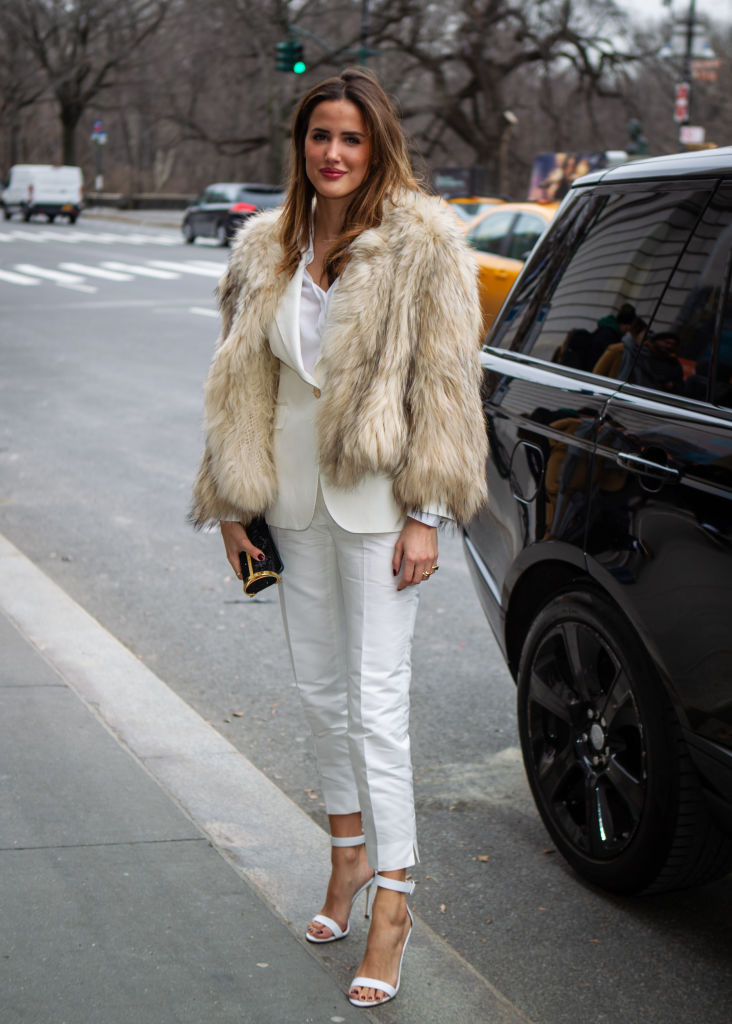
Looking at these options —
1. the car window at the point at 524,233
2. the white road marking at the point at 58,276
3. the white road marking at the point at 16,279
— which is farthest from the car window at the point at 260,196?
the car window at the point at 524,233

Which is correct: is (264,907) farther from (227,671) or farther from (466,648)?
(466,648)

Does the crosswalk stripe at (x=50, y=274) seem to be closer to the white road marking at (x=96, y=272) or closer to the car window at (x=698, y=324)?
the white road marking at (x=96, y=272)

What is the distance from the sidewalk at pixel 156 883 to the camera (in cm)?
264

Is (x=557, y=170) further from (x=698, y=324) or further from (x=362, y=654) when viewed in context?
(x=362, y=654)

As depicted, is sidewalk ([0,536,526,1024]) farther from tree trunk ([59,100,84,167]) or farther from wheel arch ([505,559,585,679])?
tree trunk ([59,100,84,167])

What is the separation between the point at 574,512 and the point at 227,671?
2.18 m

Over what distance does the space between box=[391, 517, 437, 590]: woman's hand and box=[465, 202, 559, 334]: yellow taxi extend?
11.1 metres

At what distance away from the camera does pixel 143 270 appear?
87.2 ft

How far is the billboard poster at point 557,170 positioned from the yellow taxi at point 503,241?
1451cm

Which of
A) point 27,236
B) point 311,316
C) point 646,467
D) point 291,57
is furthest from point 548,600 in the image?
point 27,236

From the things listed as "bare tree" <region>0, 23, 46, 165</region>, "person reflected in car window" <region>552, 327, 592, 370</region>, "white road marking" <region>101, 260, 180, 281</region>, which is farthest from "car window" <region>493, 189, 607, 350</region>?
"bare tree" <region>0, 23, 46, 165</region>

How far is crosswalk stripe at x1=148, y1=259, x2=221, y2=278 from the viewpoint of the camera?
1025 inches

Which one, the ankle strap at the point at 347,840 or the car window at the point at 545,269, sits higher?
the car window at the point at 545,269

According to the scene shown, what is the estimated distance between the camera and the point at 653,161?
11.2 feet
